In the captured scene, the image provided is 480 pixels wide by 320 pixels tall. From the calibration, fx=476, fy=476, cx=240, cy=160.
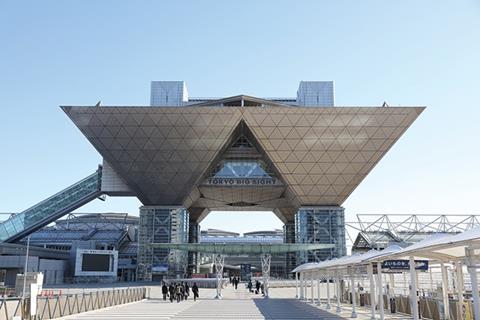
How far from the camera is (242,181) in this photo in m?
79.9

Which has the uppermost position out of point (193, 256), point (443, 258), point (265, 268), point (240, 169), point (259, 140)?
point (259, 140)

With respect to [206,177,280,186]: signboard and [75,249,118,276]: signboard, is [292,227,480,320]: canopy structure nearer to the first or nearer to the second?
[206,177,280,186]: signboard

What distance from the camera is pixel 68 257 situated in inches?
3319

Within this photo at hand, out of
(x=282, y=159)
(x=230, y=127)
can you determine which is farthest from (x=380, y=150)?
(x=230, y=127)

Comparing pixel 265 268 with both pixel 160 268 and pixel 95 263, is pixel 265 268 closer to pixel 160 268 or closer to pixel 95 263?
pixel 160 268

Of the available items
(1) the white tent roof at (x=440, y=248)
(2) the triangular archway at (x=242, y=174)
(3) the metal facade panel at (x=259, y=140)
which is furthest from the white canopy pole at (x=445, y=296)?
(2) the triangular archway at (x=242, y=174)

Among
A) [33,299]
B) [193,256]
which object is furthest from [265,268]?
[193,256]

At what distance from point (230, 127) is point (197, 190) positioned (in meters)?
19.3

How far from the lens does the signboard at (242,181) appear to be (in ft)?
259

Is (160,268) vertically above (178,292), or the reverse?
(160,268)

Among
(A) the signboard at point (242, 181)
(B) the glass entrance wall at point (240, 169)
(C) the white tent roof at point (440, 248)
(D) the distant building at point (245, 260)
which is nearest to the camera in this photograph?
(C) the white tent roof at point (440, 248)

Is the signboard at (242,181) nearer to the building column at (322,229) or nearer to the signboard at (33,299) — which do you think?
the building column at (322,229)

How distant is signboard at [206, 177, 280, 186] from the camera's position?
78.8 m

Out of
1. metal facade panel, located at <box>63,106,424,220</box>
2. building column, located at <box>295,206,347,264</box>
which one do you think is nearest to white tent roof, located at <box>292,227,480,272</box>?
metal facade panel, located at <box>63,106,424,220</box>
